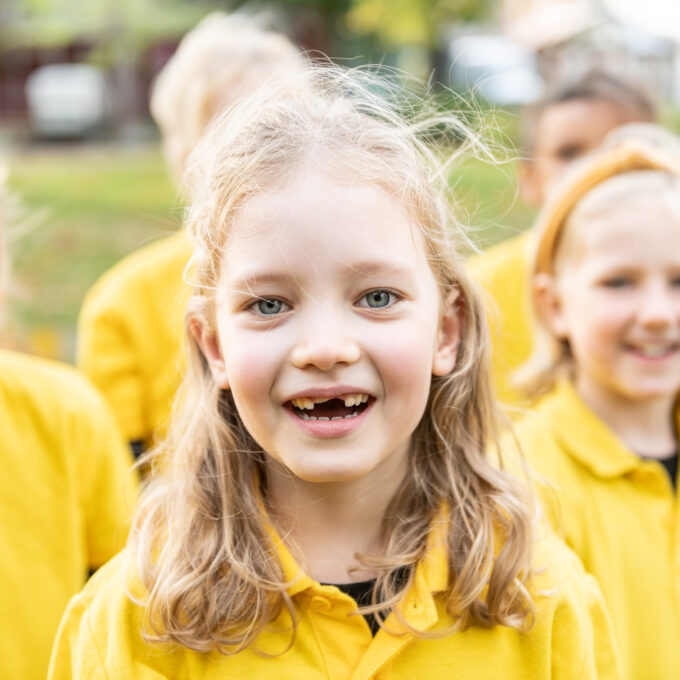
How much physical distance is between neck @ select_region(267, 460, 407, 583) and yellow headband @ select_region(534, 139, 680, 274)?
3.92 feet

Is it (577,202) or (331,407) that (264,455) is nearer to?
(331,407)

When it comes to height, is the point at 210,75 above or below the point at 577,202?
above

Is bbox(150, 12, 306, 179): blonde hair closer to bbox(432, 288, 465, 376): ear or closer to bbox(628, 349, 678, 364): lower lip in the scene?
bbox(628, 349, 678, 364): lower lip

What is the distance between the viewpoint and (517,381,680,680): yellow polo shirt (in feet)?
8.09

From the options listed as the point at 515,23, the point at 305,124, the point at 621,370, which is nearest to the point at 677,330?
Result: the point at 621,370

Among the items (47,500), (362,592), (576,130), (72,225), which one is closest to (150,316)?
(47,500)

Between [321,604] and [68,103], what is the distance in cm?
2254

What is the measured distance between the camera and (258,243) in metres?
1.81

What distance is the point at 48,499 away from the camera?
2.66 meters

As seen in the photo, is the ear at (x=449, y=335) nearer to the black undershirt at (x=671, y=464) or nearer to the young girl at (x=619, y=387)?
the young girl at (x=619, y=387)

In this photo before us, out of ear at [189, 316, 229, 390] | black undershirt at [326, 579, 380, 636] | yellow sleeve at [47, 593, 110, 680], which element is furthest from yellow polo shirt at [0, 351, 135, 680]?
black undershirt at [326, 579, 380, 636]

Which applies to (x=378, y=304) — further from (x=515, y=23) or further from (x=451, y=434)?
(x=515, y=23)

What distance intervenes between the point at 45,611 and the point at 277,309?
122cm

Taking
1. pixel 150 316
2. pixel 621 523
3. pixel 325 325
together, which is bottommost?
pixel 621 523
